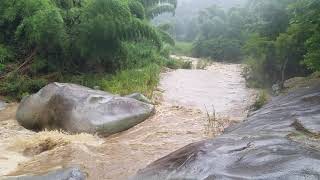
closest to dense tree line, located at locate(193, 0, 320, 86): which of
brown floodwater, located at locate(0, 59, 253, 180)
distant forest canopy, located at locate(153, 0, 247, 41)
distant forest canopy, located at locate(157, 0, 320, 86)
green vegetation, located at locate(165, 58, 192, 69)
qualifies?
distant forest canopy, located at locate(157, 0, 320, 86)

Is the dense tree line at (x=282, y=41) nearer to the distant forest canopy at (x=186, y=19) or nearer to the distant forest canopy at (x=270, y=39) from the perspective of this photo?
the distant forest canopy at (x=270, y=39)

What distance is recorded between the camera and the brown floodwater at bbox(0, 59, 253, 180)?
7.11 meters

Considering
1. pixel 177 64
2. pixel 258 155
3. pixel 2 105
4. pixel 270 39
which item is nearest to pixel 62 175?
pixel 258 155

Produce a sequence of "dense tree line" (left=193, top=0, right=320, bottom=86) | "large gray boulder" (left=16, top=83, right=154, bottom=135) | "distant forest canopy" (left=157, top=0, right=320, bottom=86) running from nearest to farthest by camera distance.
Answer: "dense tree line" (left=193, top=0, right=320, bottom=86), "distant forest canopy" (left=157, top=0, right=320, bottom=86), "large gray boulder" (left=16, top=83, right=154, bottom=135)

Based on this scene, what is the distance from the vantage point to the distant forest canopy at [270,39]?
8402mm

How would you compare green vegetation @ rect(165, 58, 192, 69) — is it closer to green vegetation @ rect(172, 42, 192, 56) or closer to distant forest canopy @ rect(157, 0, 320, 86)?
distant forest canopy @ rect(157, 0, 320, 86)

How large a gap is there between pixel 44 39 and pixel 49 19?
0.59 meters

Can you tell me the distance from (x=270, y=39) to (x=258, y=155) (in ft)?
31.5

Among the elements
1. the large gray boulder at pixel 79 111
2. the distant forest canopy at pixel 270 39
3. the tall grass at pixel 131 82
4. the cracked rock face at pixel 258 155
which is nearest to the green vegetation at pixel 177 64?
the distant forest canopy at pixel 270 39

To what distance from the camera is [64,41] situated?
1232cm

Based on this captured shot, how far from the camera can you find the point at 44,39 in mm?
12133

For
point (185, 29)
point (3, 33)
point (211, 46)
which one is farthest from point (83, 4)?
point (185, 29)

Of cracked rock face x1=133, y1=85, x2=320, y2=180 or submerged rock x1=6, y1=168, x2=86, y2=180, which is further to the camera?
submerged rock x1=6, y1=168, x2=86, y2=180

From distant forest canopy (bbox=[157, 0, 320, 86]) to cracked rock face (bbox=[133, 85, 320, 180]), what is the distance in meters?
1.99
